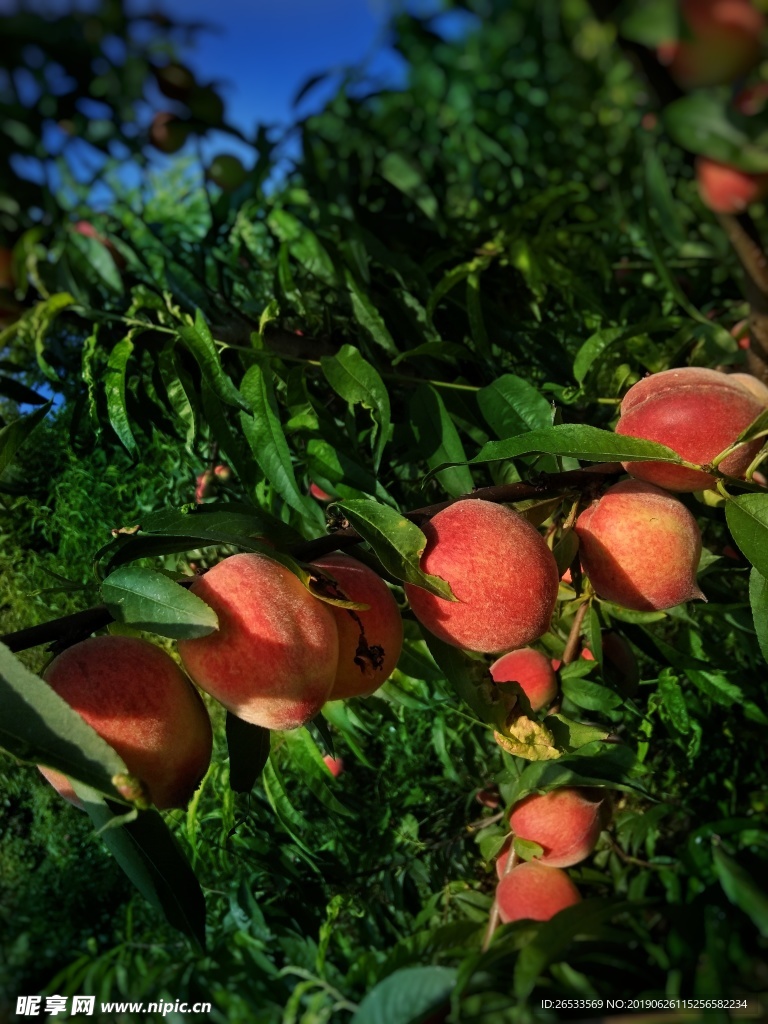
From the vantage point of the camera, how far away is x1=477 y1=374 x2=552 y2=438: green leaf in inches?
27.7

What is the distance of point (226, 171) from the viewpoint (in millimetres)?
1704

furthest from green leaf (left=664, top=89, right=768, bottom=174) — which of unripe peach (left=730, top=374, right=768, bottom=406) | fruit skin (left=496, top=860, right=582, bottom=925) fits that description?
fruit skin (left=496, top=860, right=582, bottom=925)

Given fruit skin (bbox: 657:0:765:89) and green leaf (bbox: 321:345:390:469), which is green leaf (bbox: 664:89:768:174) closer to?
fruit skin (bbox: 657:0:765:89)

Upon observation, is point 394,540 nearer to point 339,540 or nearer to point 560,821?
point 339,540

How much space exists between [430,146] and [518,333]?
0.61 metres

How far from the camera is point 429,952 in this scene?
66cm

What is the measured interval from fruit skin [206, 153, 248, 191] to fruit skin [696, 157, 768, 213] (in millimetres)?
949

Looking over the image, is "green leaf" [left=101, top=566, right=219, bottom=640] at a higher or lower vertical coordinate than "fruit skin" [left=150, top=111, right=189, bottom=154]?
lower

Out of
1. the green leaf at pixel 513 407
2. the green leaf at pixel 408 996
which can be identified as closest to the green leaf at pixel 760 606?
the green leaf at pixel 513 407

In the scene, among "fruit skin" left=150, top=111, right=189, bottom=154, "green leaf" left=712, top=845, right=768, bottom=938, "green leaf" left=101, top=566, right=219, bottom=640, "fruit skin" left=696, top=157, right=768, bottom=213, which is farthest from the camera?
"fruit skin" left=150, top=111, right=189, bottom=154

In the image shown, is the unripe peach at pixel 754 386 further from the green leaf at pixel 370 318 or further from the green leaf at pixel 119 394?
the green leaf at pixel 119 394

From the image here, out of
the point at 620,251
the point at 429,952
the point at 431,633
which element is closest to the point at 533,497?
the point at 431,633

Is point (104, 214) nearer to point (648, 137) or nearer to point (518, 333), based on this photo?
point (518, 333)

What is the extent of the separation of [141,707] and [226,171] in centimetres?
148
